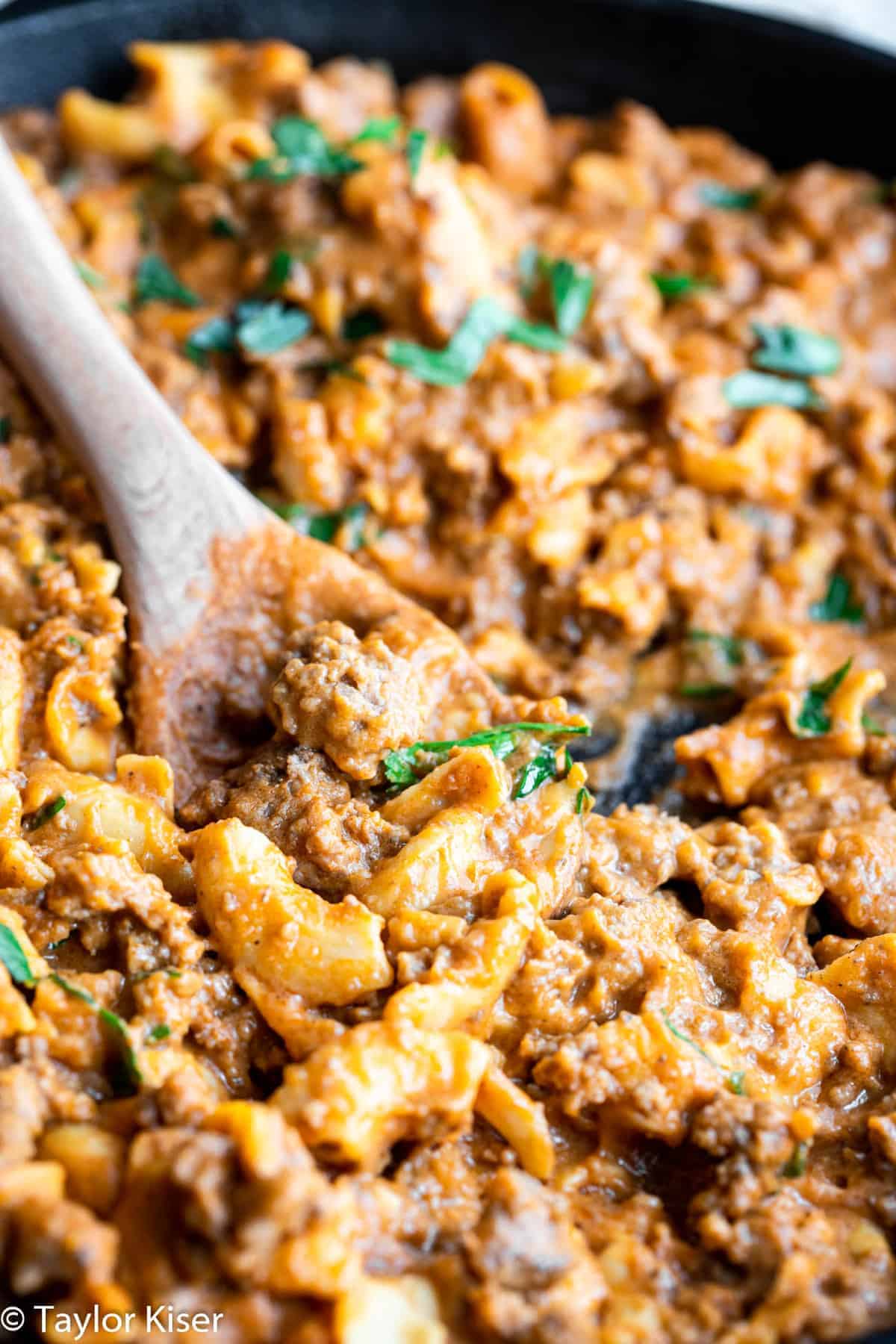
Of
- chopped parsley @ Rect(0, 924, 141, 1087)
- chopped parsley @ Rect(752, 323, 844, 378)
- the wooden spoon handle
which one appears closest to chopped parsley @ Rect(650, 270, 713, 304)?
chopped parsley @ Rect(752, 323, 844, 378)

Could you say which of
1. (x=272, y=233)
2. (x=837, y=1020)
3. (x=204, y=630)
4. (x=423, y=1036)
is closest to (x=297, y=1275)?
(x=423, y=1036)

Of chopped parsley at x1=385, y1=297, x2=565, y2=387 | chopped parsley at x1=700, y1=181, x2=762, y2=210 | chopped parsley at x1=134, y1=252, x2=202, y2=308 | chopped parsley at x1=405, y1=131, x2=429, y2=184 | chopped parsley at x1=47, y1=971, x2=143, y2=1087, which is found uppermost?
chopped parsley at x1=700, y1=181, x2=762, y2=210

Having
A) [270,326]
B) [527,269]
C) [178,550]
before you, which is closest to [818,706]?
[527,269]

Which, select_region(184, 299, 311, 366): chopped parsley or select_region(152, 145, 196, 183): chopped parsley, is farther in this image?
select_region(152, 145, 196, 183): chopped parsley

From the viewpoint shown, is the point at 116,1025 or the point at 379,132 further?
the point at 379,132

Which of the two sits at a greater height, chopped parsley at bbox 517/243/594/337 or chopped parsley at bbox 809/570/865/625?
chopped parsley at bbox 517/243/594/337

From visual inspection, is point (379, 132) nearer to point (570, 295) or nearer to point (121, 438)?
point (570, 295)

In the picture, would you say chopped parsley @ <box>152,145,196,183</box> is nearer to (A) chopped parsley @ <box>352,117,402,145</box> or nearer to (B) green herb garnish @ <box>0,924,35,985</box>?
(A) chopped parsley @ <box>352,117,402,145</box>
